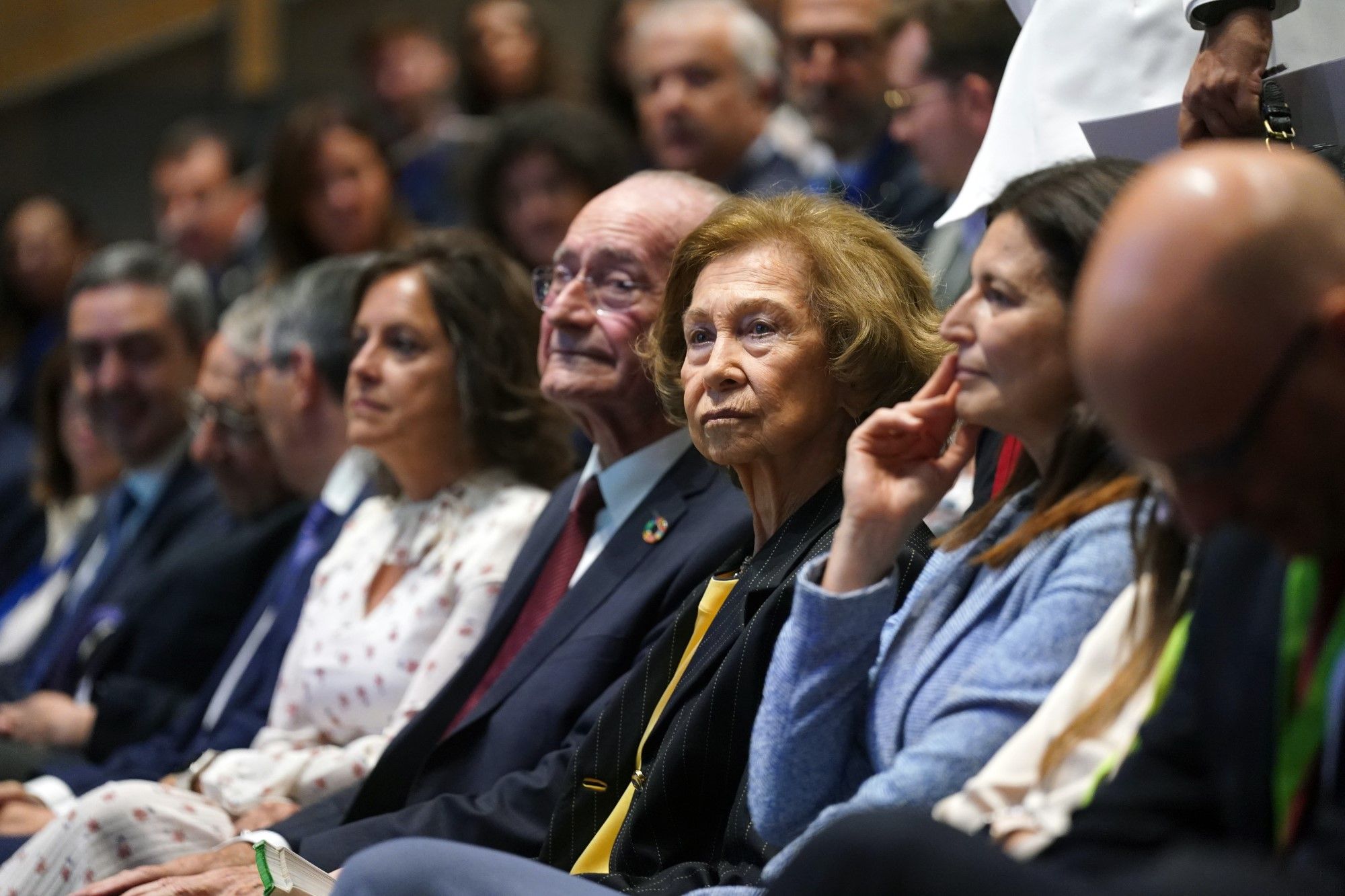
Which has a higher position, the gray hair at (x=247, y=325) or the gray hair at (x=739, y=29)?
the gray hair at (x=739, y=29)

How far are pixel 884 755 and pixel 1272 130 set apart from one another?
865mm

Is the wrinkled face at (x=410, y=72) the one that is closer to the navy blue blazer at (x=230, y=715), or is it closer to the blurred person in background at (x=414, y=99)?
the blurred person in background at (x=414, y=99)

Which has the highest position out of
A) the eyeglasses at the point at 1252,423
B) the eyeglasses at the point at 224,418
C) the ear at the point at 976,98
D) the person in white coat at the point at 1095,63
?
the person in white coat at the point at 1095,63

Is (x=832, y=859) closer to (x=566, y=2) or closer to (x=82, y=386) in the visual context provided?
(x=82, y=386)

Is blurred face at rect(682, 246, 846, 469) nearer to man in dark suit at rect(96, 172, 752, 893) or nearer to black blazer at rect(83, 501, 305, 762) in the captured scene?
man in dark suit at rect(96, 172, 752, 893)

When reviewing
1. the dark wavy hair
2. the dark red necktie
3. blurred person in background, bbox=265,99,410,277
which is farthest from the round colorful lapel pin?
blurred person in background, bbox=265,99,410,277

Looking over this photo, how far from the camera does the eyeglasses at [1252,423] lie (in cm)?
128

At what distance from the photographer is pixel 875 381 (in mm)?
2230

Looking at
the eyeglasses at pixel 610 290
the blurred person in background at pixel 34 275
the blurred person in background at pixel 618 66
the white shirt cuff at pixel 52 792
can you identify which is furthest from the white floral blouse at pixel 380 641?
the blurred person in background at pixel 34 275

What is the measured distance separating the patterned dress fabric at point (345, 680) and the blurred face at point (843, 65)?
5.31 ft

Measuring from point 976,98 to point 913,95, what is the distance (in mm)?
167

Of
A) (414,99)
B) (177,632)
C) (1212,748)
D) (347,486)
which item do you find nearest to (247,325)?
(347,486)

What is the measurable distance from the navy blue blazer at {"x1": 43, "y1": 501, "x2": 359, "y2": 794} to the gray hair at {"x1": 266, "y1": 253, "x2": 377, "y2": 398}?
1.03 feet

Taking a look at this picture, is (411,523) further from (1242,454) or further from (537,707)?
(1242,454)
